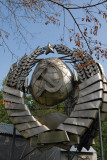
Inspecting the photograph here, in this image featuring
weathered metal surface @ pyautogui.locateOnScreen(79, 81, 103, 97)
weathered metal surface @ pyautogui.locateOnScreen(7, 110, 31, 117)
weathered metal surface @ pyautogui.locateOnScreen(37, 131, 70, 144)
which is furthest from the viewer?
weathered metal surface @ pyautogui.locateOnScreen(7, 110, 31, 117)

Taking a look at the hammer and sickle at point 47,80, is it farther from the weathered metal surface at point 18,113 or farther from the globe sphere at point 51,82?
the weathered metal surface at point 18,113

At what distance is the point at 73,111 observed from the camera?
7.91 metres

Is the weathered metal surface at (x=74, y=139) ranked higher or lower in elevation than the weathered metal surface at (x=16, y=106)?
lower

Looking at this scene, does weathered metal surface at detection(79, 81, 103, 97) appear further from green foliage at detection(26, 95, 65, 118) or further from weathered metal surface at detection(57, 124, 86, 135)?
green foliage at detection(26, 95, 65, 118)

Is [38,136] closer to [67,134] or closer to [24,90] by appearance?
[67,134]

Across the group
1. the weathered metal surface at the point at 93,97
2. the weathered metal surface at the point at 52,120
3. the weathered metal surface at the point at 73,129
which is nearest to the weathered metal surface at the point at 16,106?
the weathered metal surface at the point at 52,120

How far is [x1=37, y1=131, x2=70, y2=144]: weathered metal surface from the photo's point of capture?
24.3 feet

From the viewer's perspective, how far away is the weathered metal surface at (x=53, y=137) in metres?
7.41

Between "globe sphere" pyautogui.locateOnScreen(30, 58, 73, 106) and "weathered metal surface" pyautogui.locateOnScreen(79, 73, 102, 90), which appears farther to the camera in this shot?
"globe sphere" pyautogui.locateOnScreen(30, 58, 73, 106)

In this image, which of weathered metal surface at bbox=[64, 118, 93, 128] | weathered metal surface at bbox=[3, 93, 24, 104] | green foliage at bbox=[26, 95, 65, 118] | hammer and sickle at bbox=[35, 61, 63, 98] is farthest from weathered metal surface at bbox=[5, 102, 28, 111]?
weathered metal surface at bbox=[64, 118, 93, 128]

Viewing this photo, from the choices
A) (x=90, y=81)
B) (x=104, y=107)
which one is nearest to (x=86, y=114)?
(x=104, y=107)

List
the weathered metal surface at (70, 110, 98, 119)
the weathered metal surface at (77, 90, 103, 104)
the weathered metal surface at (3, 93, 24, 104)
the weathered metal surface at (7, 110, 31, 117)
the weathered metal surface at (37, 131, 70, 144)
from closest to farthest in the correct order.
A: the weathered metal surface at (37, 131, 70, 144) < the weathered metal surface at (70, 110, 98, 119) < the weathered metal surface at (77, 90, 103, 104) < the weathered metal surface at (7, 110, 31, 117) < the weathered metal surface at (3, 93, 24, 104)

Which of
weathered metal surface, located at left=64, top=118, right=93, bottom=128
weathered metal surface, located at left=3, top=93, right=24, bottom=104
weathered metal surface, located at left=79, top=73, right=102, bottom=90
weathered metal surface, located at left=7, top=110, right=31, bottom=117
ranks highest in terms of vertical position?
weathered metal surface, located at left=79, top=73, right=102, bottom=90

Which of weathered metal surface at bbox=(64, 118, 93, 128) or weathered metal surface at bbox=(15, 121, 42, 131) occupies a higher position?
weathered metal surface at bbox=(64, 118, 93, 128)
